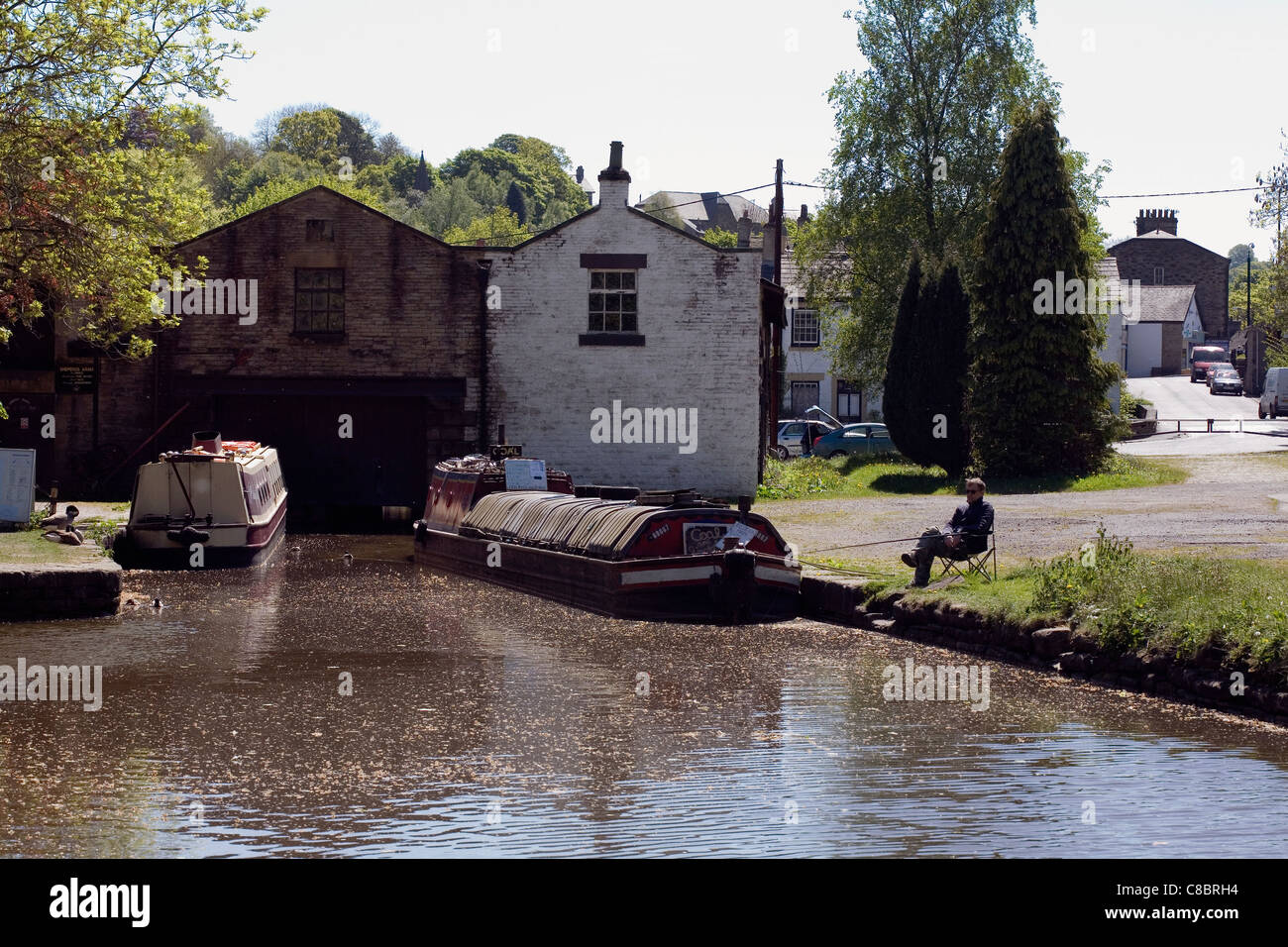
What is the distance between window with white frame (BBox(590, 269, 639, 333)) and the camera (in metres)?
32.2

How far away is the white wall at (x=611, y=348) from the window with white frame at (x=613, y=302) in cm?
Result: 19

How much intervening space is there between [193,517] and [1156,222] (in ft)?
296

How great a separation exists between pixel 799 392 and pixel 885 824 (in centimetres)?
5172

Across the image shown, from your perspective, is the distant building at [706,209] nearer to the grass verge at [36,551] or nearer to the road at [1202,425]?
the road at [1202,425]

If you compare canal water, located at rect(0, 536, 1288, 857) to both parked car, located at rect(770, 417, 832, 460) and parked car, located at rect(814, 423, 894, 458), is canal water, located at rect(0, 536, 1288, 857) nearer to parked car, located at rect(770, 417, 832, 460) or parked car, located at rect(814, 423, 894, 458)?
parked car, located at rect(814, 423, 894, 458)

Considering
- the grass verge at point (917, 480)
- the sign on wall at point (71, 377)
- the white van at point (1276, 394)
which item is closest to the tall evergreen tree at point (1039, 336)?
the grass verge at point (917, 480)

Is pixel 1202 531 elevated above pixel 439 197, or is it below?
below

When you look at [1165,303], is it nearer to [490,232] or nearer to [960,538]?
[490,232]

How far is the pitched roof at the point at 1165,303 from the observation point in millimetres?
88938

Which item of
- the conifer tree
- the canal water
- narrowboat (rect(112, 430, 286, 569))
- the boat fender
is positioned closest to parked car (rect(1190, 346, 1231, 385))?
the conifer tree

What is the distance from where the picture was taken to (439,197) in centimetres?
10238

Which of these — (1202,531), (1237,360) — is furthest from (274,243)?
(1237,360)
